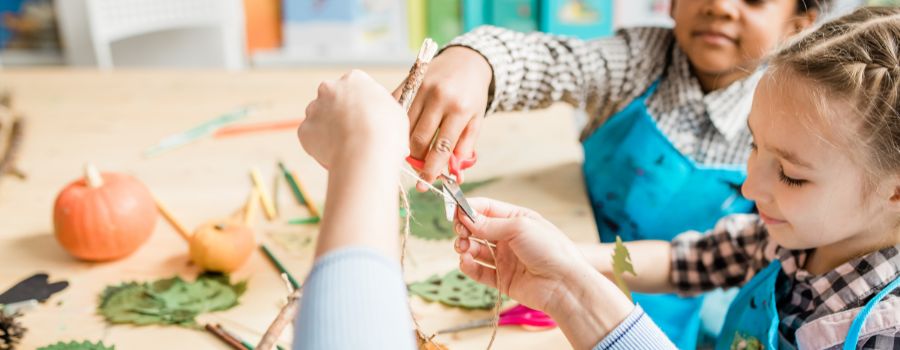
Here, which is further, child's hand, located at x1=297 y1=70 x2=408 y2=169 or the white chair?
the white chair

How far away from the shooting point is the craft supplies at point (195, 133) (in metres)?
1.25

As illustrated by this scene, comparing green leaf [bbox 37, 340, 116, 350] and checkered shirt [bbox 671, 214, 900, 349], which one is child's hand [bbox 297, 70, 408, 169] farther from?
checkered shirt [bbox 671, 214, 900, 349]

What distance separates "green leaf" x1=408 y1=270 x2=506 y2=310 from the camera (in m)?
0.85

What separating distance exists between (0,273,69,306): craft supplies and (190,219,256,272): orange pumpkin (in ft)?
0.53

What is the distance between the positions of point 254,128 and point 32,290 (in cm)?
52

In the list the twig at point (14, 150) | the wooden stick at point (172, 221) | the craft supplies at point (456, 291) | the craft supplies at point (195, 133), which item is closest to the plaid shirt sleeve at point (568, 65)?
the craft supplies at point (456, 291)

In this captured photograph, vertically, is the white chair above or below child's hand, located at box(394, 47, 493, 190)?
below

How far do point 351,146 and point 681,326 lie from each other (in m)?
0.74

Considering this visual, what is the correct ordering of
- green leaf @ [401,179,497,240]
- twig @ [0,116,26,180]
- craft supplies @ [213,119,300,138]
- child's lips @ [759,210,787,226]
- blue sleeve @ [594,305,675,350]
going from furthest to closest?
craft supplies @ [213,119,300,138]
twig @ [0,116,26,180]
green leaf @ [401,179,497,240]
child's lips @ [759,210,787,226]
blue sleeve @ [594,305,675,350]

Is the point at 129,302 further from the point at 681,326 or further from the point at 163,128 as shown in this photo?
the point at 681,326

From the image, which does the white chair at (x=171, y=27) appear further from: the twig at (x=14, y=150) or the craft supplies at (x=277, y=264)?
the craft supplies at (x=277, y=264)

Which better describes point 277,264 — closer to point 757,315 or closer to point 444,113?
point 444,113

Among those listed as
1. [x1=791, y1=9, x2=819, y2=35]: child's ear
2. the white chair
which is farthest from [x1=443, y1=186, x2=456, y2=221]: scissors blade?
the white chair

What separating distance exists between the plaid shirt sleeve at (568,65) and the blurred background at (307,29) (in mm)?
1280
